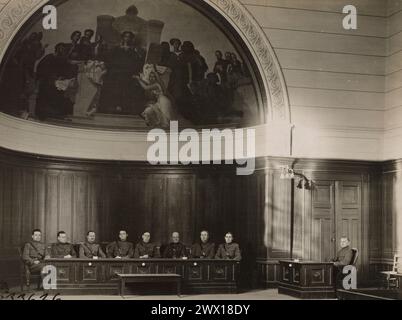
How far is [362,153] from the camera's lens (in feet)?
51.0

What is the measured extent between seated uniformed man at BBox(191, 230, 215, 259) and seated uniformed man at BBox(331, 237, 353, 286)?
276 centimetres

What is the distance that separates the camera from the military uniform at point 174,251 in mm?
15148

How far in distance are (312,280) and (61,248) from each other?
18.1ft

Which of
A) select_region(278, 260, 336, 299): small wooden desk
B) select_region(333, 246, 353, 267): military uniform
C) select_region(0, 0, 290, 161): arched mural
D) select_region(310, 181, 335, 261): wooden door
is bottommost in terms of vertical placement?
select_region(278, 260, 336, 299): small wooden desk

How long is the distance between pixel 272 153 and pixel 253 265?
2.65m

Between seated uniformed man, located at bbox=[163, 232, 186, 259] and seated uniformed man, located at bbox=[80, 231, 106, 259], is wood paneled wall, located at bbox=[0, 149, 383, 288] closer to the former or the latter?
seated uniformed man, located at bbox=[163, 232, 186, 259]

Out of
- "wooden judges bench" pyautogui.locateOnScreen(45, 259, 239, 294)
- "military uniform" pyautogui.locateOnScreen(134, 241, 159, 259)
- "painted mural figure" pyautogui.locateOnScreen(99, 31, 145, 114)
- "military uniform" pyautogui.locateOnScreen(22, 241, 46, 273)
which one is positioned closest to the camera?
"wooden judges bench" pyautogui.locateOnScreen(45, 259, 239, 294)

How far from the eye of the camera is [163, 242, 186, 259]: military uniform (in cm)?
1515

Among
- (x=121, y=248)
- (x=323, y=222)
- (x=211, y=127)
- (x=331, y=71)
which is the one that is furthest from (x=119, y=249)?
(x=331, y=71)

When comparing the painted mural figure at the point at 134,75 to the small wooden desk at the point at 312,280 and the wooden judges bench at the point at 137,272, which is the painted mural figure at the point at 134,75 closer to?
the wooden judges bench at the point at 137,272

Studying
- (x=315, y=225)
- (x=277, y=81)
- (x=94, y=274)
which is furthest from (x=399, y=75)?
(x=94, y=274)

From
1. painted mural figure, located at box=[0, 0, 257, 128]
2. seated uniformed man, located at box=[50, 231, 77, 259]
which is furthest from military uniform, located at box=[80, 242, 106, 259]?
painted mural figure, located at box=[0, 0, 257, 128]
